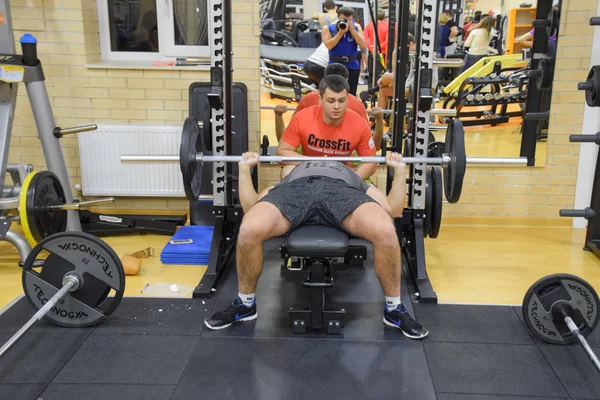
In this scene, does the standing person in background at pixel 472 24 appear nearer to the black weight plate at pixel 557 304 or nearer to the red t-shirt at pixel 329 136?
the red t-shirt at pixel 329 136

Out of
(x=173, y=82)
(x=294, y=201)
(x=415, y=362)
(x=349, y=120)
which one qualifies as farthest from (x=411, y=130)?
(x=173, y=82)

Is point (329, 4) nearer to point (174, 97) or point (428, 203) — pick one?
point (174, 97)

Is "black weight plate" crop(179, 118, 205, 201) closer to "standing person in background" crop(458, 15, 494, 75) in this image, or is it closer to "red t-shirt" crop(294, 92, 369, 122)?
"red t-shirt" crop(294, 92, 369, 122)

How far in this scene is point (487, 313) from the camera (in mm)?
2713

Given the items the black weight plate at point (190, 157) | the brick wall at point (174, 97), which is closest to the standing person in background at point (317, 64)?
the brick wall at point (174, 97)

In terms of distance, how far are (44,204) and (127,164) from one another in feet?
3.02

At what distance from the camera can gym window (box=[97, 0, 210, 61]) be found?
158 inches

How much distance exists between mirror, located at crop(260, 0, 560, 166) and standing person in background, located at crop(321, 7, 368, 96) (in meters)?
0.03

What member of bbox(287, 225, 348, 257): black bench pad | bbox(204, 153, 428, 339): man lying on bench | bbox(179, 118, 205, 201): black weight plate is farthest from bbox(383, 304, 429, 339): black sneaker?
bbox(179, 118, 205, 201): black weight plate

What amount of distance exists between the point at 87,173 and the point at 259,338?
2.04m

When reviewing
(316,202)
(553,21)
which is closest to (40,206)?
(316,202)

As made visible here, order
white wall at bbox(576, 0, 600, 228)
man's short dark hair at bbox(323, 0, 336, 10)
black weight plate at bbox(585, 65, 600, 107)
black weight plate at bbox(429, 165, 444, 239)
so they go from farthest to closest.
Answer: man's short dark hair at bbox(323, 0, 336, 10) → white wall at bbox(576, 0, 600, 228) → black weight plate at bbox(429, 165, 444, 239) → black weight plate at bbox(585, 65, 600, 107)

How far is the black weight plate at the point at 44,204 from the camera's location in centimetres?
294

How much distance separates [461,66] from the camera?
152 inches
